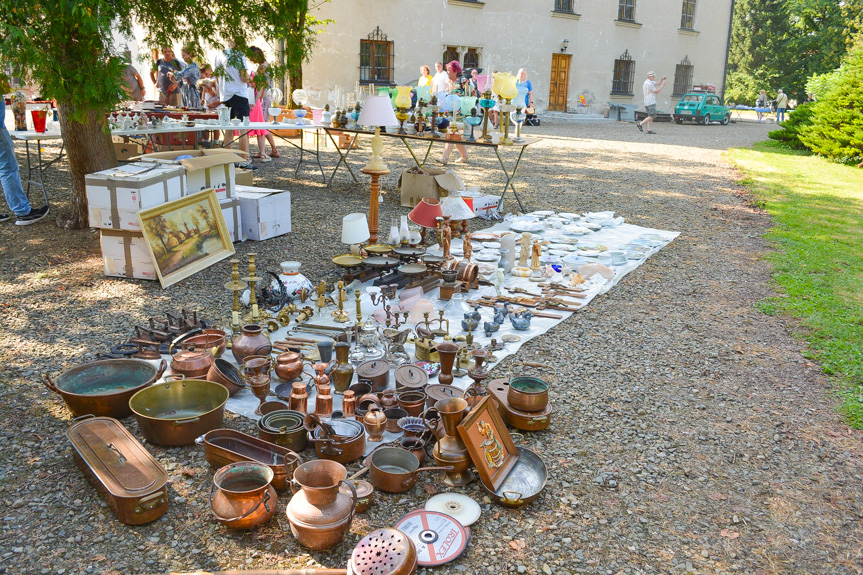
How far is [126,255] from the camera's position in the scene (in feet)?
18.0

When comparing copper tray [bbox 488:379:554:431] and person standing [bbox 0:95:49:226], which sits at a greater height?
person standing [bbox 0:95:49:226]

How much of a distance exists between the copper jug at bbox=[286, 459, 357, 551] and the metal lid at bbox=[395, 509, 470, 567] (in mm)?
252

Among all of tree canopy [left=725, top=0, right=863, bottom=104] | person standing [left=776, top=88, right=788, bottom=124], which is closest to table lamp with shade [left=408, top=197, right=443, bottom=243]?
person standing [left=776, top=88, right=788, bottom=124]

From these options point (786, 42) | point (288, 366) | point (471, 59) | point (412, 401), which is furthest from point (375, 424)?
point (786, 42)

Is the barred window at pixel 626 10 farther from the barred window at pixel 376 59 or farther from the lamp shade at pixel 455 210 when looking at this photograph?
the lamp shade at pixel 455 210

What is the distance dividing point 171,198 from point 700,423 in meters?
4.38

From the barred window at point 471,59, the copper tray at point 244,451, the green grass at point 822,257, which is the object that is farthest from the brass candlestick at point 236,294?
the barred window at point 471,59

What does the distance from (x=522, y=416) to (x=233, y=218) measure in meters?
4.08

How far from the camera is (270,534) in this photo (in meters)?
2.76

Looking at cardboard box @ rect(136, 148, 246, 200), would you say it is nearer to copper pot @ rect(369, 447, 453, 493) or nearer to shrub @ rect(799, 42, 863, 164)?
copper pot @ rect(369, 447, 453, 493)

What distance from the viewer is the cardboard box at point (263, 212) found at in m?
6.64

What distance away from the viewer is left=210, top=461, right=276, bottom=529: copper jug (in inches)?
107

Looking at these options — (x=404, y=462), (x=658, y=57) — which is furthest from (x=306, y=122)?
(x=658, y=57)

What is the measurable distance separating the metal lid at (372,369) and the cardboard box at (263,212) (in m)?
3.12
